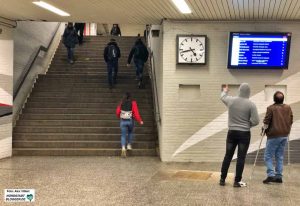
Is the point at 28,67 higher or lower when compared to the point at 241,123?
higher

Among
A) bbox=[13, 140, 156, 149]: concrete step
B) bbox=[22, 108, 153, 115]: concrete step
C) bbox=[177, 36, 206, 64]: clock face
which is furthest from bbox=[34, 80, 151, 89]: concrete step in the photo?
bbox=[177, 36, 206, 64]: clock face

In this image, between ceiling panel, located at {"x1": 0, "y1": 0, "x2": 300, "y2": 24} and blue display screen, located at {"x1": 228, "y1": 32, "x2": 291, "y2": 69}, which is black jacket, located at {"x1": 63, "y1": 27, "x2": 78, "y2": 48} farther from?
blue display screen, located at {"x1": 228, "y1": 32, "x2": 291, "y2": 69}

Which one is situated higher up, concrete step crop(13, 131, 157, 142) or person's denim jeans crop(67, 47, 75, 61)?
person's denim jeans crop(67, 47, 75, 61)

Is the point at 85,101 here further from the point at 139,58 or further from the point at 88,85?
the point at 139,58

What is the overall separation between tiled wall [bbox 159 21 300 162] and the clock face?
0.50 feet

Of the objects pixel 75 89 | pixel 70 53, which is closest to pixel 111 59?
pixel 75 89

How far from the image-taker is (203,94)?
11727mm

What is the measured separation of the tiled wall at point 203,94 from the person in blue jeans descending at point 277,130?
2.86 m

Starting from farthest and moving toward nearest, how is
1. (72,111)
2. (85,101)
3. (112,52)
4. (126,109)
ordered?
(112,52) → (85,101) → (72,111) → (126,109)

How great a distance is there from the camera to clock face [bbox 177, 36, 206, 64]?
11.7 m

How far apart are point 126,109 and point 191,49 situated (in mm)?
2203

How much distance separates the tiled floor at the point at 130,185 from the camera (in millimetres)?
7301

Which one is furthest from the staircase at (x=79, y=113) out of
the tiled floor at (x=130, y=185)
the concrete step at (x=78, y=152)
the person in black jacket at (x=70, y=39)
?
the tiled floor at (x=130, y=185)

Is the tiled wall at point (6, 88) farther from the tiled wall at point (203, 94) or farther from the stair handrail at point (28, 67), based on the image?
the tiled wall at point (203, 94)
